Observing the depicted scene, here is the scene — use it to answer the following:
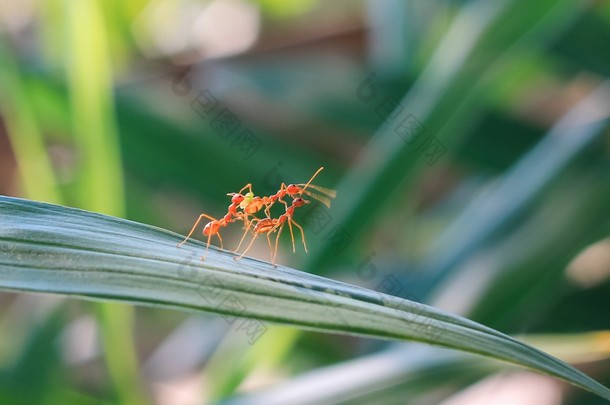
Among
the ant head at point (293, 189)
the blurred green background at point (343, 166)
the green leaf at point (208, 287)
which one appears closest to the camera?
the green leaf at point (208, 287)

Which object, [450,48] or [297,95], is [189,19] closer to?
[297,95]

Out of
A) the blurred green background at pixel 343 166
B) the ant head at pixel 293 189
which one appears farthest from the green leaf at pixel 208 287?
the blurred green background at pixel 343 166

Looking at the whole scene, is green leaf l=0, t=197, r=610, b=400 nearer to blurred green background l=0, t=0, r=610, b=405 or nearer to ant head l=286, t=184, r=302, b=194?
ant head l=286, t=184, r=302, b=194

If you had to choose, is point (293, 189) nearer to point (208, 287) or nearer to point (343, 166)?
point (208, 287)

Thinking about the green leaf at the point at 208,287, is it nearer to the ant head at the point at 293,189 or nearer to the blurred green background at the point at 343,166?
the ant head at the point at 293,189

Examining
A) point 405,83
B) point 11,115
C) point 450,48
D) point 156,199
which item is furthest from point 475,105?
point 11,115

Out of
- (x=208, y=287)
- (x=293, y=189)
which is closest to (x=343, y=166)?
(x=293, y=189)
